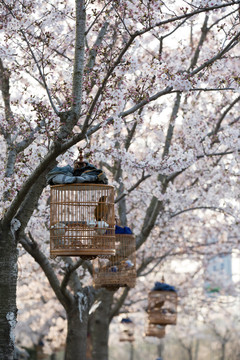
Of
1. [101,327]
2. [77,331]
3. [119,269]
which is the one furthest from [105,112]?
[101,327]

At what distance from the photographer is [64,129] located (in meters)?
6.48

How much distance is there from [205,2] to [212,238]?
46.6 ft

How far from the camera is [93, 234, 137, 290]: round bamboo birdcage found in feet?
30.6

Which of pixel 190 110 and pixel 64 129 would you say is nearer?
pixel 64 129

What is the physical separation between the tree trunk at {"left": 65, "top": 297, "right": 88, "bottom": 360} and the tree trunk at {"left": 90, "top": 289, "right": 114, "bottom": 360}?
187 cm

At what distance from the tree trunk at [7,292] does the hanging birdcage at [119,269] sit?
230cm

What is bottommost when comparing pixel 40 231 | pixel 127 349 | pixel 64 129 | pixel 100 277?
pixel 127 349

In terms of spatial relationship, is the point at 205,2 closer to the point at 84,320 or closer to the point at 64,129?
the point at 64,129

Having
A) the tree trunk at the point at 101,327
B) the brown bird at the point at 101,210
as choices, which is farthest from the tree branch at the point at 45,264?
the tree trunk at the point at 101,327

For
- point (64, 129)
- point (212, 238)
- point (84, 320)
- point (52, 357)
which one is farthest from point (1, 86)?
point (52, 357)

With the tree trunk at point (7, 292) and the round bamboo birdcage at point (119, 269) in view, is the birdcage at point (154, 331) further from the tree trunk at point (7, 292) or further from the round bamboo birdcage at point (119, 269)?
the tree trunk at point (7, 292)

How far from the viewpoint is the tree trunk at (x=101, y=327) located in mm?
13452

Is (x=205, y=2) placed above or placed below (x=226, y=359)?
above

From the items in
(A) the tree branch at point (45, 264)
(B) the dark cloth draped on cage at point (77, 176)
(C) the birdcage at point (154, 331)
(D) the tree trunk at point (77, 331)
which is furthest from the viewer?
(C) the birdcage at point (154, 331)
